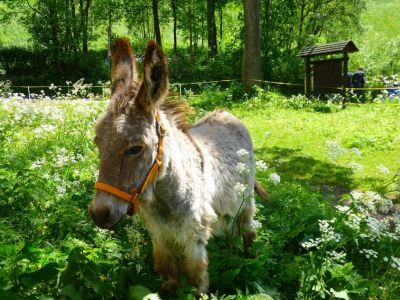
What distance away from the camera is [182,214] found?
2.90 meters

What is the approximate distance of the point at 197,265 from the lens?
120 inches

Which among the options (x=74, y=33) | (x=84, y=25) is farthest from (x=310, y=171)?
(x=84, y=25)

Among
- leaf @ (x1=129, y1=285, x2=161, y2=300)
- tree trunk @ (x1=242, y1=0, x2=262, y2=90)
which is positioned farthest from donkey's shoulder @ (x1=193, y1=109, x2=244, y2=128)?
tree trunk @ (x1=242, y1=0, x2=262, y2=90)

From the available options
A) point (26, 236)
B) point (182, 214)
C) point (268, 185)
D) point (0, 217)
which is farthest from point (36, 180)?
point (268, 185)

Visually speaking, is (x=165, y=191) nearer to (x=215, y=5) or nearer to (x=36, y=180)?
(x=36, y=180)

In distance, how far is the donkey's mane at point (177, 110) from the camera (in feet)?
10.6

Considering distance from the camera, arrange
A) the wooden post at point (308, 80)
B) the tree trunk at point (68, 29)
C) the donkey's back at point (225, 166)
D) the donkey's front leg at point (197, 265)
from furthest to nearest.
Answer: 1. the tree trunk at point (68, 29)
2. the wooden post at point (308, 80)
3. the donkey's back at point (225, 166)
4. the donkey's front leg at point (197, 265)

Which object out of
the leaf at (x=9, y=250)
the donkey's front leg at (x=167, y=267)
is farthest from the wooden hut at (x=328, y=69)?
the leaf at (x=9, y=250)

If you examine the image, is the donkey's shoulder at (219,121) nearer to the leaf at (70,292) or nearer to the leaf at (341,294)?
the leaf at (341,294)

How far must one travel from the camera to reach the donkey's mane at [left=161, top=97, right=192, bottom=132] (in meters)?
3.24

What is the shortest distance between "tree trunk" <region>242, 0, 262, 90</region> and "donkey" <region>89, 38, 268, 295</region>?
11.8m

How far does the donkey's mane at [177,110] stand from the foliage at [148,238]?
2.96 ft

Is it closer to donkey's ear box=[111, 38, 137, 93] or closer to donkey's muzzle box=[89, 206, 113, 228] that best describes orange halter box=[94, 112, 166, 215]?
donkey's muzzle box=[89, 206, 113, 228]

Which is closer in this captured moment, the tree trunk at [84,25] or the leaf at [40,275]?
the leaf at [40,275]
